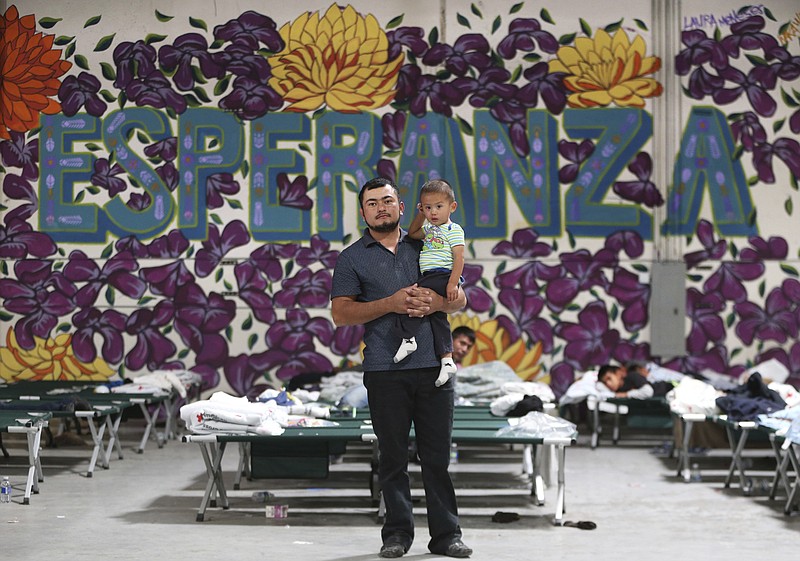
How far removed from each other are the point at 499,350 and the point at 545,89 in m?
2.55

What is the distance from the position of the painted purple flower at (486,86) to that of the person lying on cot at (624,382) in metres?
2.81

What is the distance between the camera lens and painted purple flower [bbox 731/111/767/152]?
440 inches

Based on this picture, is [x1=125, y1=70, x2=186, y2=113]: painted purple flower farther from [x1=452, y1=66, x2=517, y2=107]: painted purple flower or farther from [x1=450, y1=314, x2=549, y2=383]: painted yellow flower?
[x1=450, y1=314, x2=549, y2=383]: painted yellow flower

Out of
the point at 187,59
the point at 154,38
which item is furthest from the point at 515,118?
the point at 154,38

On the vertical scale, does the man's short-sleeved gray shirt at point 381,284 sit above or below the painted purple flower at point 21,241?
below

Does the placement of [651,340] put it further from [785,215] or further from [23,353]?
[23,353]

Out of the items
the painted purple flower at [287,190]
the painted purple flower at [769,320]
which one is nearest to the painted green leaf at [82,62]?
the painted purple flower at [287,190]

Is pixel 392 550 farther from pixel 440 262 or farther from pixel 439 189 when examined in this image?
pixel 439 189

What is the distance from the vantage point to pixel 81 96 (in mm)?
11344

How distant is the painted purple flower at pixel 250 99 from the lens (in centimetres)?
1124

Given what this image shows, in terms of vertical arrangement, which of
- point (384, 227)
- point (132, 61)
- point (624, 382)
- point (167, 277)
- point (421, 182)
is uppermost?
point (132, 61)

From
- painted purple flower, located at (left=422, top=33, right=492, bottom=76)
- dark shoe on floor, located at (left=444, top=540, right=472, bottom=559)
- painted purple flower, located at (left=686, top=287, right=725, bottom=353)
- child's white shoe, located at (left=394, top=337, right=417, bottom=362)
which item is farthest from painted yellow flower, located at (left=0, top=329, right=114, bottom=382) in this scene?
child's white shoe, located at (left=394, top=337, right=417, bottom=362)

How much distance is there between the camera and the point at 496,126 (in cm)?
1118

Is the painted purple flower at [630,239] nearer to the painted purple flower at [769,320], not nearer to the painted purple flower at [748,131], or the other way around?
the painted purple flower at [769,320]
